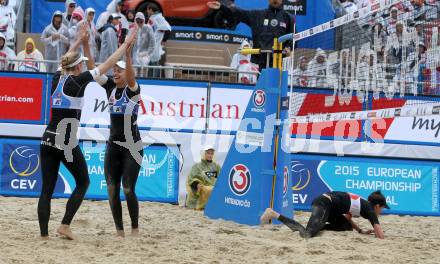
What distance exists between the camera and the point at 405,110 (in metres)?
7.43

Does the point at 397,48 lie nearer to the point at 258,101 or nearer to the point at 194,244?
the point at 258,101

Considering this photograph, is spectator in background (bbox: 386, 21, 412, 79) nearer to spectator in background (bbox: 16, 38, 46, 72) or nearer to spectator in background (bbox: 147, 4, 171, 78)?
spectator in background (bbox: 16, 38, 46, 72)

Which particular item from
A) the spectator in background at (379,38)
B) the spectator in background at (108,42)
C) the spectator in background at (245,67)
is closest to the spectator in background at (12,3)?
the spectator in background at (108,42)

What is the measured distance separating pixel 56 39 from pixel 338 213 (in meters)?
7.94

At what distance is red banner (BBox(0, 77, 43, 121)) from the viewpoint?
40.6ft

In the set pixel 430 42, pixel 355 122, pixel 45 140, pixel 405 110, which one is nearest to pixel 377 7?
pixel 405 110

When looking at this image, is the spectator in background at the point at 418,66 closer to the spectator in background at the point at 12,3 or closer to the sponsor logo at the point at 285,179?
the sponsor logo at the point at 285,179

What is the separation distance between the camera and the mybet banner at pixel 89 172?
37.0 feet

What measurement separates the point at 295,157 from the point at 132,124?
4.46m

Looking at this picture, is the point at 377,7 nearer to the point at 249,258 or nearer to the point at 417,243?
the point at 417,243

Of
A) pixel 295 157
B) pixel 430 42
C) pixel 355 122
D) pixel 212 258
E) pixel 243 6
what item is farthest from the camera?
pixel 243 6

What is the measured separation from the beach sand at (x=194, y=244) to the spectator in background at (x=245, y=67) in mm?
4091

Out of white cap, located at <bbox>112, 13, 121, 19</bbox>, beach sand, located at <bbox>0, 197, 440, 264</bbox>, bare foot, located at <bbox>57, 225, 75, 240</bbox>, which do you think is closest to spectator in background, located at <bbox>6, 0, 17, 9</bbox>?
white cap, located at <bbox>112, 13, 121, 19</bbox>

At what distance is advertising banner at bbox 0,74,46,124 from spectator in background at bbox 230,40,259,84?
330 cm
